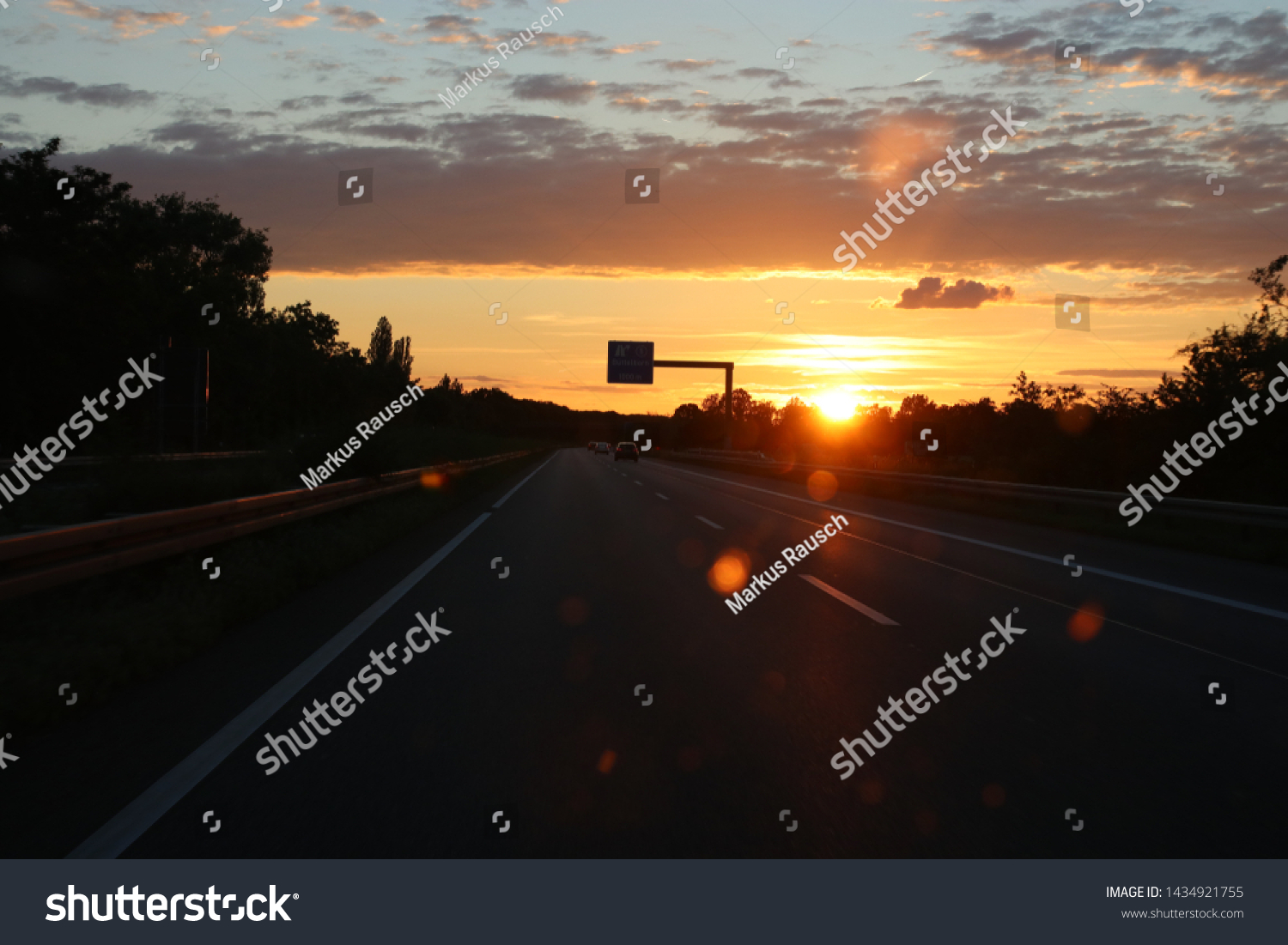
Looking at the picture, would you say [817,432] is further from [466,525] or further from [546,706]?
[546,706]

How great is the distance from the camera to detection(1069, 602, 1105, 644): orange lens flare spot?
8.12 meters

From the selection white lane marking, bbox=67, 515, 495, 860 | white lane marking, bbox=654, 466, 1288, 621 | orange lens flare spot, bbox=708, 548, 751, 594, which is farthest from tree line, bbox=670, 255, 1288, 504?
white lane marking, bbox=67, 515, 495, 860

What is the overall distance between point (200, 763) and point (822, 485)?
109 ft

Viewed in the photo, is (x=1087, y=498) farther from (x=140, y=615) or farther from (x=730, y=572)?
(x=140, y=615)

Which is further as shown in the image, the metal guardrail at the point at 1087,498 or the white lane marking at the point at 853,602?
the metal guardrail at the point at 1087,498

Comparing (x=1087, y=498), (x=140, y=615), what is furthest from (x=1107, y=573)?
(x=140, y=615)

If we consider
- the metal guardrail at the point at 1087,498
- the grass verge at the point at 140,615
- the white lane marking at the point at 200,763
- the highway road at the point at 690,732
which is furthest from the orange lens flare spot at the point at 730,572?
the metal guardrail at the point at 1087,498

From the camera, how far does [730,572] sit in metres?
11.9

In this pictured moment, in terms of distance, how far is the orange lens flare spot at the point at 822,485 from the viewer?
29739 mm

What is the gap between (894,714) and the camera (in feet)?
18.6

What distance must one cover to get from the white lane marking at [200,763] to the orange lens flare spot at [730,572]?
413cm

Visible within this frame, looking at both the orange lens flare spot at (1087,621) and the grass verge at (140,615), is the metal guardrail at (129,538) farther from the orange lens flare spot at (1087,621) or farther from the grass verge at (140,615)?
the orange lens flare spot at (1087,621)
